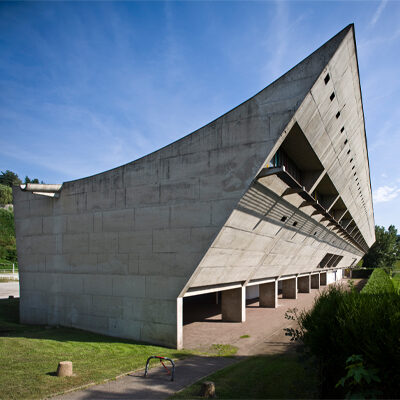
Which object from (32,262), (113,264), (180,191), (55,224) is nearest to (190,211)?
(180,191)

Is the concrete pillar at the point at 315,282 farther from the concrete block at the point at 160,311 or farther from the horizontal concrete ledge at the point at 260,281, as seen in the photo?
the concrete block at the point at 160,311

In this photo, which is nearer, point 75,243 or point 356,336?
point 356,336

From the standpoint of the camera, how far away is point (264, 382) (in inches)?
373

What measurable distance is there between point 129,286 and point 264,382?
789cm

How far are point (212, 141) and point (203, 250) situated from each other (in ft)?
14.8

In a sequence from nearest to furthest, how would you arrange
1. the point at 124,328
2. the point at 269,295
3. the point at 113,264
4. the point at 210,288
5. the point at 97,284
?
the point at 124,328 → the point at 113,264 → the point at 210,288 → the point at 97,284 → the point at 269,295

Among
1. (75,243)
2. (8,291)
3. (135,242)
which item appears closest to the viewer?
(135,242)

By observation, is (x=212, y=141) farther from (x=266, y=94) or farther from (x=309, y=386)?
(x=309, y=386)

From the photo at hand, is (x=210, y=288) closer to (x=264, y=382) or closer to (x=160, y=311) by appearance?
(x=160, y=311)

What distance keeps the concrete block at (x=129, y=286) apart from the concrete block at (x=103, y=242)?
1.45 meters

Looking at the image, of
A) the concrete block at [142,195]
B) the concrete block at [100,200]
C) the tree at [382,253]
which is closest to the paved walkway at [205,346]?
the concrete block at [142,195]

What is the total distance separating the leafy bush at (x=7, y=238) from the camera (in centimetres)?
6257

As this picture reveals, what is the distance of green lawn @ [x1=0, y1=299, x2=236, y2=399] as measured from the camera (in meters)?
9.27

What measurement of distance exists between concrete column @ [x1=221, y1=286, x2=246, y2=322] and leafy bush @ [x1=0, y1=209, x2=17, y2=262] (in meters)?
55.6
